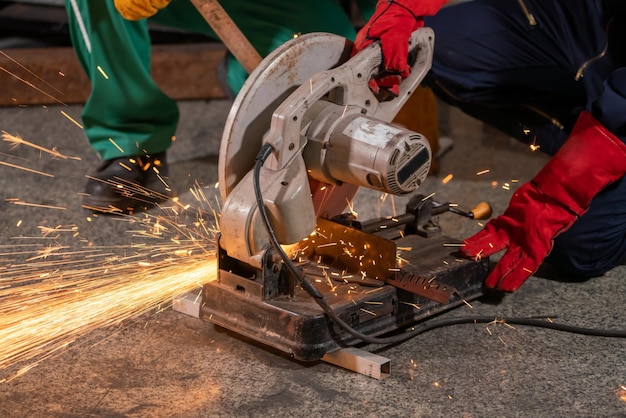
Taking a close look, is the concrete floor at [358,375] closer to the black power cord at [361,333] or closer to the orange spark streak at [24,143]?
the black power cord at [361,333]

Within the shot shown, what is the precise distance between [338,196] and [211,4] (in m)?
0.73

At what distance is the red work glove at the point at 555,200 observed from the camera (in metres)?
3.12

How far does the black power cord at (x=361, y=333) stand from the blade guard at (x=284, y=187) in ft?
0.13

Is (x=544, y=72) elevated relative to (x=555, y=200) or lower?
elevated

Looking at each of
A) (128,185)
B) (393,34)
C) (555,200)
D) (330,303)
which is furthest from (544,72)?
(128,185)

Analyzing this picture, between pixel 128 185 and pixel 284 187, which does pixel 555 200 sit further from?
pixel 128 185

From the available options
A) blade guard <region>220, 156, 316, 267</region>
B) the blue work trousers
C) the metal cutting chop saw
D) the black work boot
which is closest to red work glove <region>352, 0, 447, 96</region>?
the metal cutting chop saw

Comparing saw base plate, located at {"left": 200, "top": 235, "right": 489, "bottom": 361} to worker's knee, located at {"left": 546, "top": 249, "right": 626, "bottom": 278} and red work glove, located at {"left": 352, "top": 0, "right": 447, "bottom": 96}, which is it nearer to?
worker's knee, located at {"left": 546, "top": 249, "right": 626, "bottom": 278}

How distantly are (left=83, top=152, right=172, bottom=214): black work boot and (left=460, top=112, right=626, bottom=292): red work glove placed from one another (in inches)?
52.3

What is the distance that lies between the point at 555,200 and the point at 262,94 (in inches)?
40.4

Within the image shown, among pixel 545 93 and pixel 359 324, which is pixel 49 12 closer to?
pixel 545 93

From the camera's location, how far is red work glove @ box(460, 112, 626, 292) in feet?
10.2

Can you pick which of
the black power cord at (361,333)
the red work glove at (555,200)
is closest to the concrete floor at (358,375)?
the black power cord at (361,333)

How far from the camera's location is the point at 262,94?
8.85 ft
